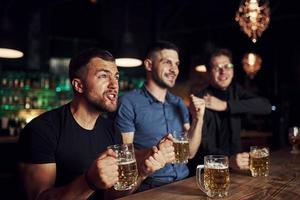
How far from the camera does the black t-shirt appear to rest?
1.64m

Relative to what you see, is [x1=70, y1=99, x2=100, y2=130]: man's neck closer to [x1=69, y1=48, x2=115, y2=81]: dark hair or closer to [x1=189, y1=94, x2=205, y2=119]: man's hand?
[x1=69, y1=48, x2=115, y2=81]: dark hair

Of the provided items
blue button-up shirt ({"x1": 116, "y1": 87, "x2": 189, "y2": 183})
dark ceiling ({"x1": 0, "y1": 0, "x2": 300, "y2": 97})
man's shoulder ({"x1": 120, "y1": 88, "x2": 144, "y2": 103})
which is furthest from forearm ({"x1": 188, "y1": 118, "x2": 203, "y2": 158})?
dark ceiling ({"x1": 0, "y1": 0, "x2": 300, "y2": 97})

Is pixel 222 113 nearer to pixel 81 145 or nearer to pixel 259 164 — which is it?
pixel 259 164

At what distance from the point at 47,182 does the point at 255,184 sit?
0.99 meters

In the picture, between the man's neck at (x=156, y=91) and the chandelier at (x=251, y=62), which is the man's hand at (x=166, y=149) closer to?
the man's neck at (x=156, y=91)

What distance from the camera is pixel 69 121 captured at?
1812 millimetres

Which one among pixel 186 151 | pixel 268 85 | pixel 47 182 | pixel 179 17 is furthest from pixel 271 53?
pixel 47 182

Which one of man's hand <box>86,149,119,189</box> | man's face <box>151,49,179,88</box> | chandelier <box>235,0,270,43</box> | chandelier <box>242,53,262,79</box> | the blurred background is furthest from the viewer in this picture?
the blurred background

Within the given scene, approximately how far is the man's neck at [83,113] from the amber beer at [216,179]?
790 mm

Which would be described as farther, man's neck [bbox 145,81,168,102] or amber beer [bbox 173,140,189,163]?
man's neck [bbox 145,81,168,102]

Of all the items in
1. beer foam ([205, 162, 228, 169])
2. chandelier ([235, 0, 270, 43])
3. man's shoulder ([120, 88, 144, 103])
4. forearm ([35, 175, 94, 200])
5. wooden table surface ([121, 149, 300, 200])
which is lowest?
wooden table surface ([121, 149, 300, 200])

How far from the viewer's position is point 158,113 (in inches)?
99.7

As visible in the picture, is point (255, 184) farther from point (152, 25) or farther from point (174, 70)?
point (152, 25)

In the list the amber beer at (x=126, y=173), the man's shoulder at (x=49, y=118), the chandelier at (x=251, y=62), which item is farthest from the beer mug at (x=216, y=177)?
the chandelier at (x=251, y=62)
